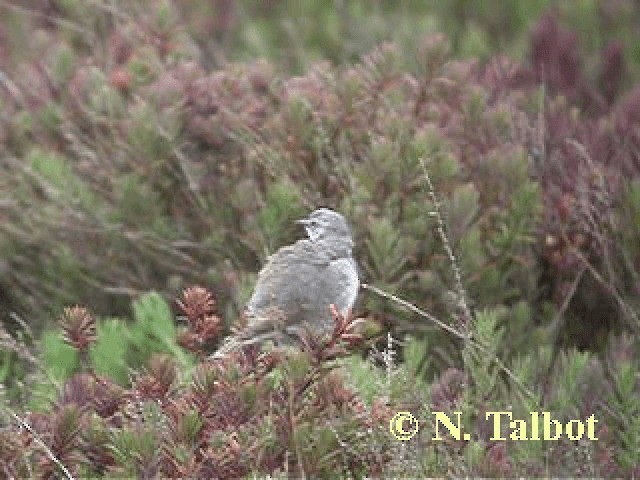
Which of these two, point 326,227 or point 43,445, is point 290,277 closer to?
point 326,227

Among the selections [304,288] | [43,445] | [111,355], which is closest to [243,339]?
[304,288]

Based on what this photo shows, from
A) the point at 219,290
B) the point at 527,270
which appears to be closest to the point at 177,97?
the point at 219,290

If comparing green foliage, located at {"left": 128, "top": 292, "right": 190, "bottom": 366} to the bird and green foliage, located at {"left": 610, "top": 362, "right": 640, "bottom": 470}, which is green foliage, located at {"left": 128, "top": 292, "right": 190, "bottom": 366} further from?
green foliage, located at {"left": 610, "top": 362, "right": 640, "bottom": 470}

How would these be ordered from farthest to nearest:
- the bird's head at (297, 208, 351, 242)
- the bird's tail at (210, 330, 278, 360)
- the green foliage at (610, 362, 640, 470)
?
the bird's head at (297, 208, 351, 242), the green foliage at (610, 362, 640, 470), the bird's tail at (210, 330, 278, 360)

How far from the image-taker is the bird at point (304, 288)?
364cm

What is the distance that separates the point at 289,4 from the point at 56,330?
165 inches

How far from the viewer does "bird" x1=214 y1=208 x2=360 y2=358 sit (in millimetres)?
3645

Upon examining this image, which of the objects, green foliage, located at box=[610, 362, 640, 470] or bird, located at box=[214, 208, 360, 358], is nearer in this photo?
bird, located at box=[214, 208, 360, 358]

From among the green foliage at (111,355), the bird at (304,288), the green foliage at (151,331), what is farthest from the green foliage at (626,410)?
the green foliage at (111,355)

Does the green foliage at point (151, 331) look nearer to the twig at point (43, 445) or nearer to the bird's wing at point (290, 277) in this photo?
the bird's wing at point (290, 277)

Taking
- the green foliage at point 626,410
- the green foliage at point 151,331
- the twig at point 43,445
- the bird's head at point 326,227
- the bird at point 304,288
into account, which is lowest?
the green foliage at point 626,410

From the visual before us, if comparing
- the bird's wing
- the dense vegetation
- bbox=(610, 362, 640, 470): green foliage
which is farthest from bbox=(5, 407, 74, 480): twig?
bbox=(610, 362, 640, 470): green foliage

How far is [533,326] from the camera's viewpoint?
196 inches

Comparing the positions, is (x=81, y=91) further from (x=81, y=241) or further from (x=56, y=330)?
(x=56, y=330)
